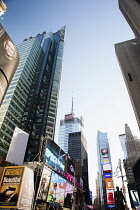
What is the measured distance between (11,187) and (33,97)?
7521 cm

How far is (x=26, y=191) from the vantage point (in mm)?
17062

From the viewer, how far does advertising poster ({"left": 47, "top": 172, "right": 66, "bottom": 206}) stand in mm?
26980

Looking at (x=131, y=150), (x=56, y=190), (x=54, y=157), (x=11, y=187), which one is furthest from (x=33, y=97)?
(x=131, y=150)

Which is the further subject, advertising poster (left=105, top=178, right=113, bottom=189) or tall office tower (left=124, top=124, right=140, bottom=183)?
tall office tower (left=124, top=124, right=140, bottom=183)

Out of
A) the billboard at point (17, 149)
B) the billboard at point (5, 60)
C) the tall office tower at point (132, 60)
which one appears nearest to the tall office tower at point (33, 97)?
the billboard at point (17, 149)

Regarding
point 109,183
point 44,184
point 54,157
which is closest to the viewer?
point 44,184

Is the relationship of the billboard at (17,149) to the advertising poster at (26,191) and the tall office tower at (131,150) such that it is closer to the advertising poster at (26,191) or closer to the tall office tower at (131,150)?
the advertising poster at (26,191)

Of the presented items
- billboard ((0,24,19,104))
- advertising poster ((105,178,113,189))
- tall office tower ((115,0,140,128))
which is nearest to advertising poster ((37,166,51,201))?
tall office tower ((115,0,140,128))

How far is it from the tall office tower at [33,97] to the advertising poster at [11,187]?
40557 mm

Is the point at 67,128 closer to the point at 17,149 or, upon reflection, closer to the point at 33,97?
the point at 33,97

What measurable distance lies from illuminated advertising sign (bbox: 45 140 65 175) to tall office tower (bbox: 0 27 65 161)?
2306 centimetres

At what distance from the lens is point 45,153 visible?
28.3 meters

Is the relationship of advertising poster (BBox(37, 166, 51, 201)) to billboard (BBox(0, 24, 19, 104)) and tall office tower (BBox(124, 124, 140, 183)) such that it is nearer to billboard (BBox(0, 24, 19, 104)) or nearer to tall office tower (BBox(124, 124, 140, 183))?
billboard (BBox(0, 24, 19, 104))

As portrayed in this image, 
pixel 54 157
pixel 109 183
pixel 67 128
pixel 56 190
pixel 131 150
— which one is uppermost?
pixel 67 128
